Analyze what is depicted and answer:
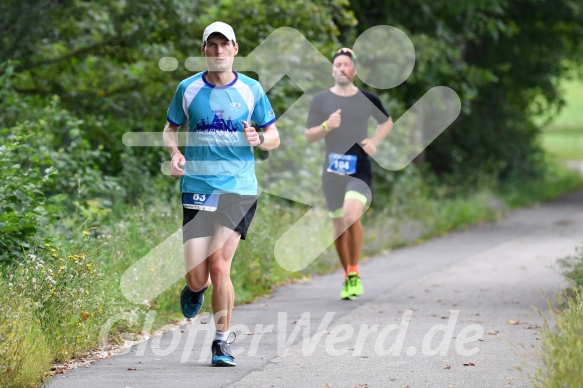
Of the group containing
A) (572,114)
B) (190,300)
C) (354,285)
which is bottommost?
(354,285)

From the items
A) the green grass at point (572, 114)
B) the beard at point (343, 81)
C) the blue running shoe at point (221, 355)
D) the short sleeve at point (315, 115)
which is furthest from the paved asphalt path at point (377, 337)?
the green grass at point (572, 114)

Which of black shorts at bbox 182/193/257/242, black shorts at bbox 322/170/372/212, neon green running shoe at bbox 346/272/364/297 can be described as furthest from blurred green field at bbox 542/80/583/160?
black shorts at bbox 182/193/257/242

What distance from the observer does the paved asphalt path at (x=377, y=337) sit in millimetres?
7258

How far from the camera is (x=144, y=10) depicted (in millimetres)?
13984

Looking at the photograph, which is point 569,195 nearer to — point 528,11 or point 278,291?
point 528,11

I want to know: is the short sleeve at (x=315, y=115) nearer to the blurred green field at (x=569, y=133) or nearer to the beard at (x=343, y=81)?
the beard at (x=343, y=81)

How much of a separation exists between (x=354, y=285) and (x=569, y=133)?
59.9 m

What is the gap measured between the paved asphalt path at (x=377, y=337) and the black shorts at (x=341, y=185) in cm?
95

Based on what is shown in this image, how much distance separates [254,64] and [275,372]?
7714 mm

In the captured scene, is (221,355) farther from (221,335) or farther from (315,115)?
(315,115)

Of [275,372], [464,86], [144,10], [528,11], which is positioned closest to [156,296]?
[275,372]

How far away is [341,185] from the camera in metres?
11.5

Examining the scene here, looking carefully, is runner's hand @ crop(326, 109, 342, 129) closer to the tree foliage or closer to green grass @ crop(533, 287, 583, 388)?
green grass @ crop(533, 287, 583, 388)

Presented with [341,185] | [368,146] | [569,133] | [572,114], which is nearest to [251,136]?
[368,146]
